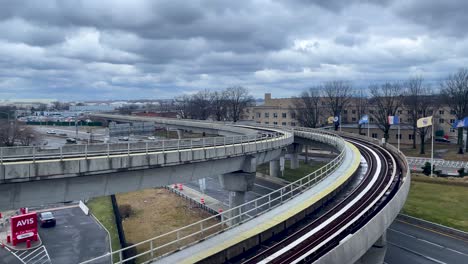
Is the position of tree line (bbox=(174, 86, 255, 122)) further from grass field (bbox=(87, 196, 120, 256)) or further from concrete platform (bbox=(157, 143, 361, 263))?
concrete platform (bbox=(157, 143, 361, 263))

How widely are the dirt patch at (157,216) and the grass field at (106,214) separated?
1.04m

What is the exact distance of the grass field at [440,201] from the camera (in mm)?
30062

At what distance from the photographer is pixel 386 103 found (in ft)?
265

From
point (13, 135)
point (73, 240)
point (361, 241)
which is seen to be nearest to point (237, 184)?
point (73, 240)

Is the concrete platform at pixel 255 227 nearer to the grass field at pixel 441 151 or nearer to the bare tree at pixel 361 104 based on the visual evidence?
the grass field at pixel 441 151

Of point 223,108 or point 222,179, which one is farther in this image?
point 223,108

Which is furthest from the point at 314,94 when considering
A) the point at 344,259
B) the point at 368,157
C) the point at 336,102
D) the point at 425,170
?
the point at 344,259

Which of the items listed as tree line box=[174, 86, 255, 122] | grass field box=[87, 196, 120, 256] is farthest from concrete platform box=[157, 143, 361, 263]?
tree line box=[174, 86, 255, 122]

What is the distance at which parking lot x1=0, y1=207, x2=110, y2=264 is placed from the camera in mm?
26016

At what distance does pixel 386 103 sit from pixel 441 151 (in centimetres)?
1580

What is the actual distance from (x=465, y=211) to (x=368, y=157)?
9.69m

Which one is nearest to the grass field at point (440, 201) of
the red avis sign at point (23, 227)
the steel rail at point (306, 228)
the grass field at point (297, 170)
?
the steel rail at point (306, 228)

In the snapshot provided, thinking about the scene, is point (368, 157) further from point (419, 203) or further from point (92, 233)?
point (92, 233)

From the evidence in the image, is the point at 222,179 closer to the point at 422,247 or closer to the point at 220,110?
the point at 422,247
